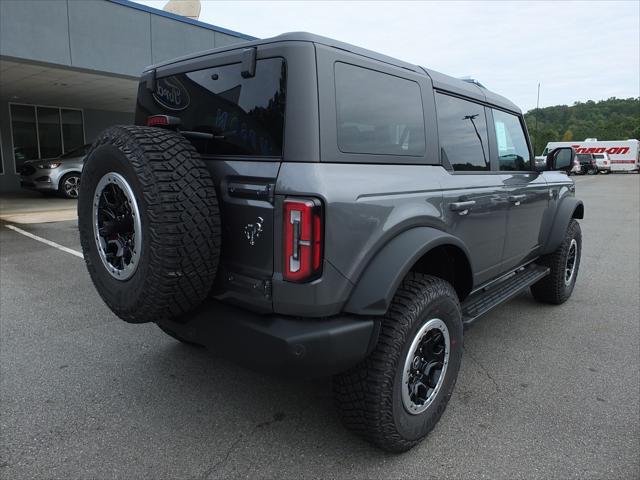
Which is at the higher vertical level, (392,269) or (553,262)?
(392,269)

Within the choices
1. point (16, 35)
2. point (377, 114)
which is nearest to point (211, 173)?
point (377, 114)

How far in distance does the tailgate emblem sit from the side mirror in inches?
129

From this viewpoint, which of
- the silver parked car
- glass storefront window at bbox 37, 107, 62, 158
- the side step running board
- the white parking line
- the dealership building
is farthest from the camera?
glass storefront window at bbox 37, 107, 62, 158

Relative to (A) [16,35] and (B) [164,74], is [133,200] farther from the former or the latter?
(A) [16,35]

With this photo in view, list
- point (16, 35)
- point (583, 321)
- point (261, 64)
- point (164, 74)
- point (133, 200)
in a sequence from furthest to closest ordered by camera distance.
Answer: point (16, 35) → point (583, 321) → point (164, 74) → point (261, 64) → point (133, 200)

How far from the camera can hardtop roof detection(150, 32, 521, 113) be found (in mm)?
2111

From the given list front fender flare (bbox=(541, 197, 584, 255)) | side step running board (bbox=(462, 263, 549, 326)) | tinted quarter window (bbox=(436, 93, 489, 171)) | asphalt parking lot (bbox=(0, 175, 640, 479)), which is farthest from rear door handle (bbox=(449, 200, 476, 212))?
front fender flare (bbox=(541, 197, 584, 255))

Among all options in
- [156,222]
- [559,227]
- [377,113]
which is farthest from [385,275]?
[559,227]

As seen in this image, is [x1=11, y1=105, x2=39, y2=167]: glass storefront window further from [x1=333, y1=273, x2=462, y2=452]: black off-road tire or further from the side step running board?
[x1=333, y1=273, x2=462, y2=452]: black off-road tire

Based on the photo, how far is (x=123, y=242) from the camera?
91.3 inches

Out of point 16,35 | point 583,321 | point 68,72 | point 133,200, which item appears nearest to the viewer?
point 133,200

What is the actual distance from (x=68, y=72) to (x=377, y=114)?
12.5 metres

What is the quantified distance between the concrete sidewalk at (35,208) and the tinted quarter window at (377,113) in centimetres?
846

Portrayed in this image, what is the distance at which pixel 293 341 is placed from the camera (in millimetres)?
1979
